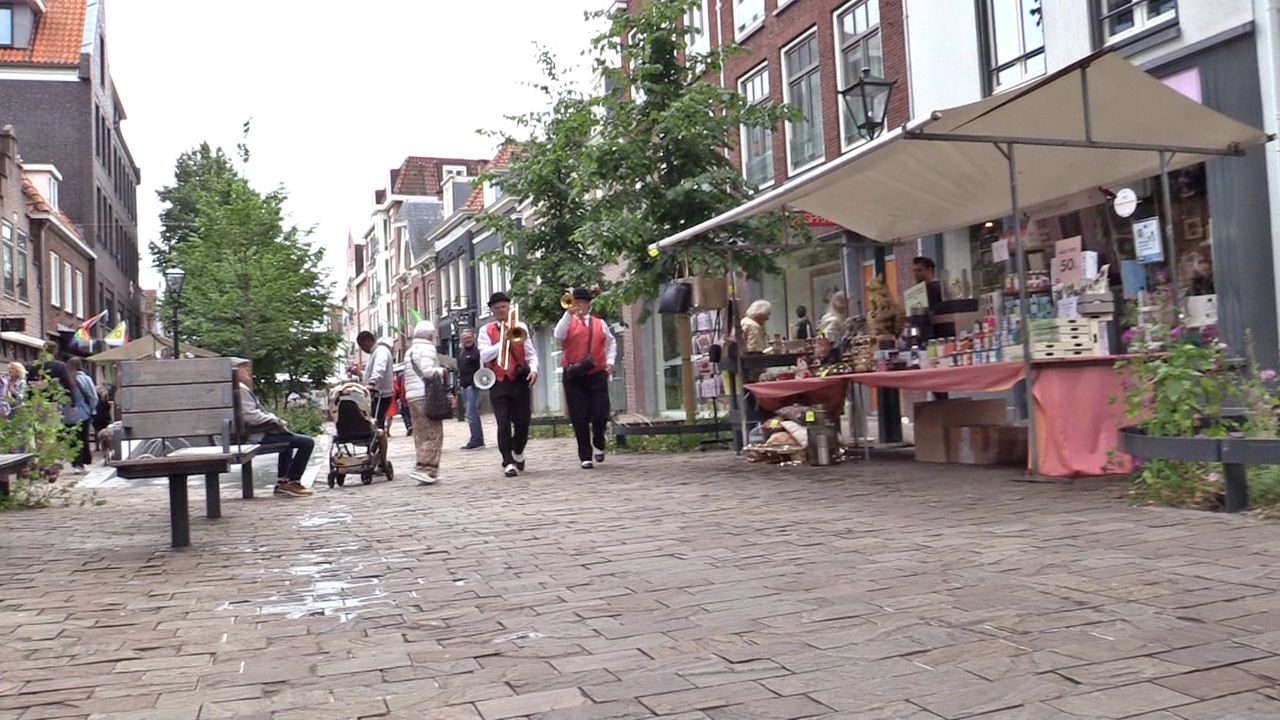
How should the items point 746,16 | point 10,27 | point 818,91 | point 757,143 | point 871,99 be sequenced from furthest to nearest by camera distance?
1. point 10,27
2. point 746,16
3. point 757,143
4. point 818,91
5. point 871,99

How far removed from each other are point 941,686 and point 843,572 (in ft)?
5.68

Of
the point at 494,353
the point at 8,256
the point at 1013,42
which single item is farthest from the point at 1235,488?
the point at 8,256

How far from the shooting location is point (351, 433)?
1141 centimetres

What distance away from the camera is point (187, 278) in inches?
1173

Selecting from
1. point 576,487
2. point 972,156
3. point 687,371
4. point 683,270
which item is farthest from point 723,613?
point 687,371

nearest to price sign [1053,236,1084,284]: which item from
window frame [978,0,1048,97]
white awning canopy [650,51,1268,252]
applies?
white awning canopy [650,51,1268,252]

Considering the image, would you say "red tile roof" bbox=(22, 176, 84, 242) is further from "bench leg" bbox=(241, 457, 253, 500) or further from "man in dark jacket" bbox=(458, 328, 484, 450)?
"bench leg" bbox=(241, 457, 253, 500)

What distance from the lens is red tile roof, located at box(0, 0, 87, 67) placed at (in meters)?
38.8

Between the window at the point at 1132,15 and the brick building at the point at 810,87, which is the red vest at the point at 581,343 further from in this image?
the window at the point at 1132,15

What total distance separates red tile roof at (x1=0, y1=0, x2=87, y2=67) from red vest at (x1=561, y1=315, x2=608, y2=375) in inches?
1363

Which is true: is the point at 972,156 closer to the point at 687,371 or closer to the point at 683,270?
the point at 683,270

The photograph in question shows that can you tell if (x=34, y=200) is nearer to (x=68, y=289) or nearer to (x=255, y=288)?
(x=68, y=289)

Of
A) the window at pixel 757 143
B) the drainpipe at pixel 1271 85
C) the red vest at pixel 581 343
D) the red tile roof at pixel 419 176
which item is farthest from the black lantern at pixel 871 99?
the red tile roof at pixel 419 176

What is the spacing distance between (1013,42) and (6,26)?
37.2 m
